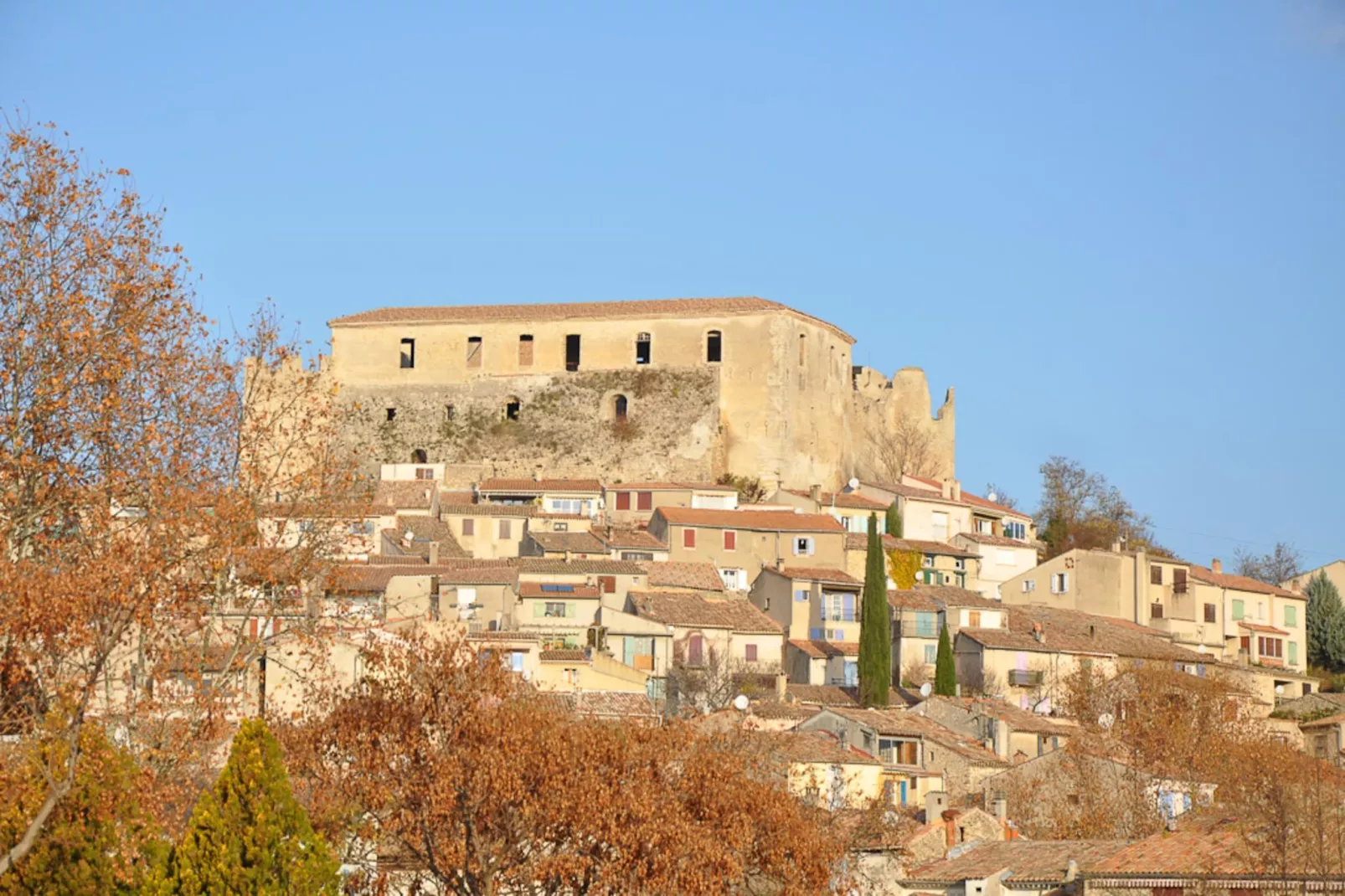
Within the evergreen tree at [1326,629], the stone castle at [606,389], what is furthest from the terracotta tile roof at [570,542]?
the evergreen tree at [1326,629]

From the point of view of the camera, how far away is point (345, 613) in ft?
92.9

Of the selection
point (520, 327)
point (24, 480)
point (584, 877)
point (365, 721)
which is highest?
point (520, 327)

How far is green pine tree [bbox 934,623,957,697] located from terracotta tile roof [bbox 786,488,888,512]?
18711mm

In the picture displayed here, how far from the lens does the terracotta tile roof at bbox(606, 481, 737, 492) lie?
3051 inches

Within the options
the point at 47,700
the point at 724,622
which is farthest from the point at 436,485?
the point at 47,700

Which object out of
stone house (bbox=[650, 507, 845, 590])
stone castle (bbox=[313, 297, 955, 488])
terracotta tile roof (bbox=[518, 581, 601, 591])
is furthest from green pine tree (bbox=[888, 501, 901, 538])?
terracotta tile roof (bbox=[518, 581, 601, 591])

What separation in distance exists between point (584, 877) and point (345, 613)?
4.56 meters

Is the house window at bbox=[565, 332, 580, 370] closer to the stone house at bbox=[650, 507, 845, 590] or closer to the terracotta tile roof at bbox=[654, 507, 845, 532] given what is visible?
the terracotta tile roof at bbox=[654, 507, 845, 532]

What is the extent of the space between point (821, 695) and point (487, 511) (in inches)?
741

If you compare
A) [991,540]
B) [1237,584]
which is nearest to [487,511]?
[991,540]

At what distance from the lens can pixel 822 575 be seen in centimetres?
6719

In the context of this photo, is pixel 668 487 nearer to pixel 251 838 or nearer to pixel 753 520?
pixel 753 520

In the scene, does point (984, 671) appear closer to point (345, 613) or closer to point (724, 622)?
point (724, 622)

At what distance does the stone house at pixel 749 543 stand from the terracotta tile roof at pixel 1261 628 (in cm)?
1474
